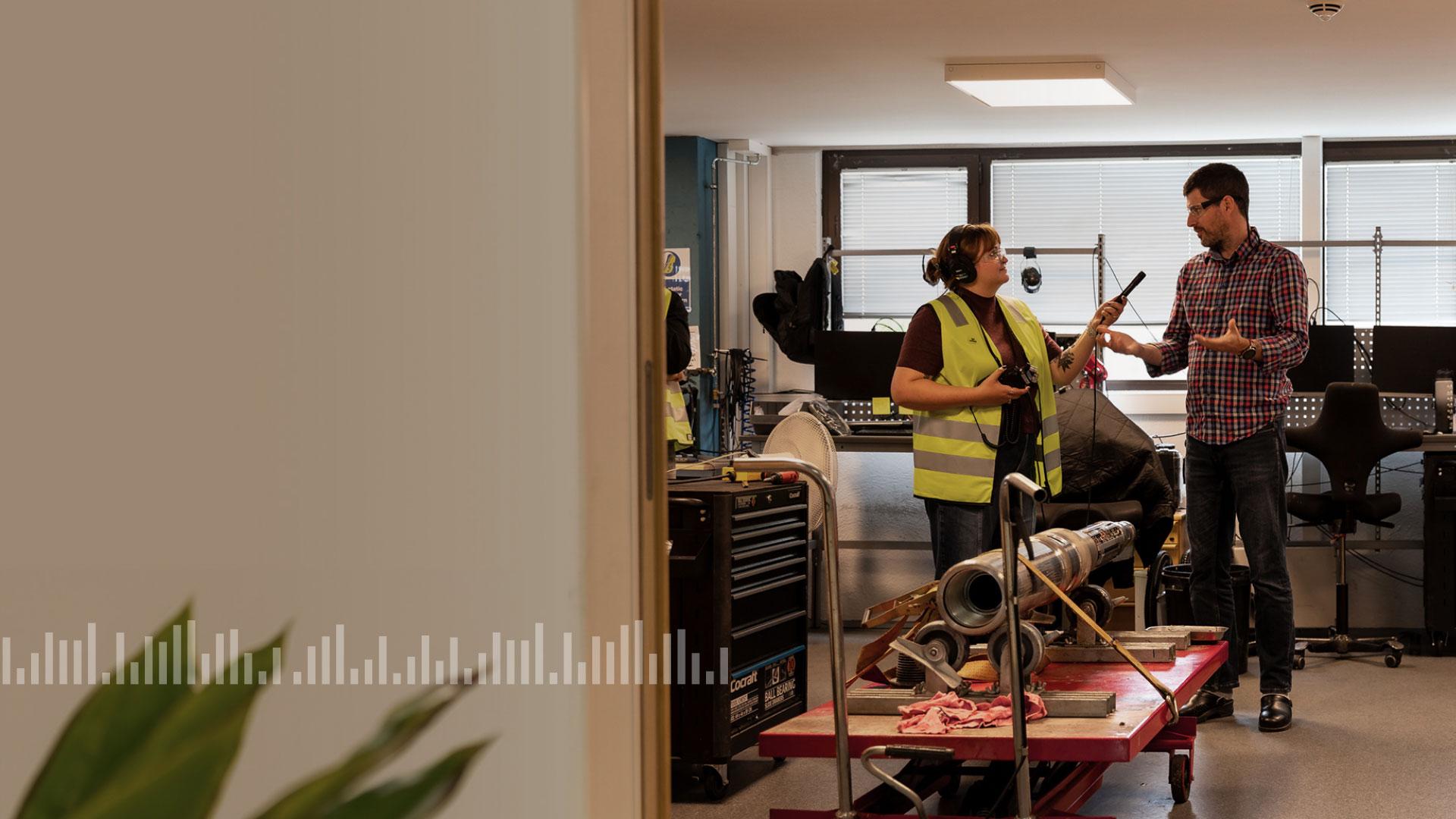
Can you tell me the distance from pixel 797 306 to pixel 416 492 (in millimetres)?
6803

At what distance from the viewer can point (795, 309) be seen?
7492 millimetres

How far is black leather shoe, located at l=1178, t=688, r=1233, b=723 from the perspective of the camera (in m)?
4.31

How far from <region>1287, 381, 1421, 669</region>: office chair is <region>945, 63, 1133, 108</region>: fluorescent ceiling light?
5.04 ft

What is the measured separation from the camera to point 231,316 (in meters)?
0.71

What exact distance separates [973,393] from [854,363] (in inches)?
132

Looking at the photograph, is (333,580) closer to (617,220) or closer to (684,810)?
(617,220)

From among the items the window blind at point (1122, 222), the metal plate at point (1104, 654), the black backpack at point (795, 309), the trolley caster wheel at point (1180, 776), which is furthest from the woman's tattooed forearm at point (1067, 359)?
the window blind at point (1122, 222)

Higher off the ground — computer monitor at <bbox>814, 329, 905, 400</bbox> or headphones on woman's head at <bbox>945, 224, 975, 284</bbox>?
headphones on woman's head at <bbox>945, 224, 975, 284</bbox>

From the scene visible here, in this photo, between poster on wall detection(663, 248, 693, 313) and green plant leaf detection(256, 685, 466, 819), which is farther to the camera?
poster on wall detection(663, 248, 693, 313)

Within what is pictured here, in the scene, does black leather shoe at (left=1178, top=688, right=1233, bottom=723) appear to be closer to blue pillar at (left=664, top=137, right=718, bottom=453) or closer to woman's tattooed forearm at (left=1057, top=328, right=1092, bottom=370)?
woman's tattooed forearm at (left=1057, top=328, right=1092, bottom=370)

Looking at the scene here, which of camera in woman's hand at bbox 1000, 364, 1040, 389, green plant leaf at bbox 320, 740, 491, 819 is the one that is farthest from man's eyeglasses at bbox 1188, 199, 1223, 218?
green plant leaf at bbox 320, 740, 491, 819

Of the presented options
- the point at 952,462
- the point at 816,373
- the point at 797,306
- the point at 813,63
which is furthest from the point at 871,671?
the point at 797,306

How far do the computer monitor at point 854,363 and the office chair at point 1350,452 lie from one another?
190cm

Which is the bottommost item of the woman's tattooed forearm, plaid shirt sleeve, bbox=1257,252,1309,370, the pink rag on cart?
the pink rag on cart
